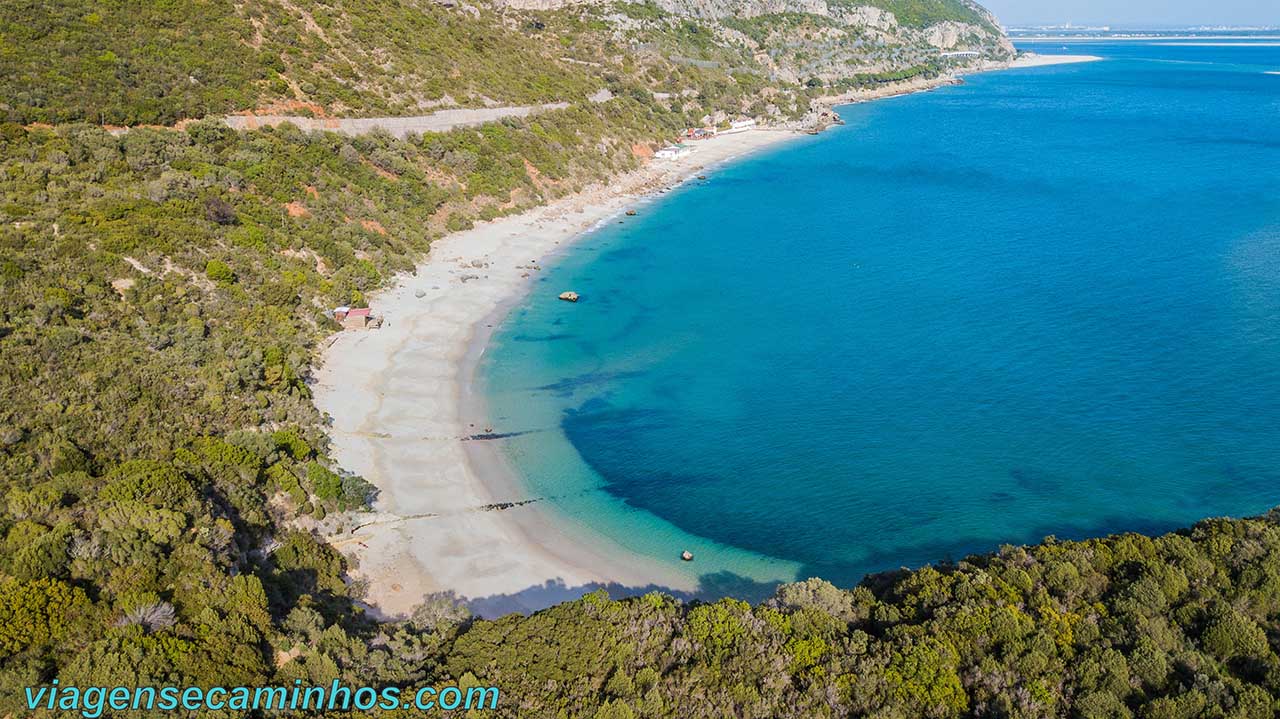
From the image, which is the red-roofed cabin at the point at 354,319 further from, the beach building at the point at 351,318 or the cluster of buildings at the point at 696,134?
the cluster of buildings at the point at 696,134

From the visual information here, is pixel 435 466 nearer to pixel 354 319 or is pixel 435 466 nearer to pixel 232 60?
pixel 354 319

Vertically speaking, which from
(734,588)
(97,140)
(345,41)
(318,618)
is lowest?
→ (734,588)

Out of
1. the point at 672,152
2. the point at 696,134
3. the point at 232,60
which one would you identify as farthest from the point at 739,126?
the point at 232,60

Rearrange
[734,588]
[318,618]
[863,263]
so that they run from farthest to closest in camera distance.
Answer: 1. [863,263]
2. [734,588]
3. [318,618]

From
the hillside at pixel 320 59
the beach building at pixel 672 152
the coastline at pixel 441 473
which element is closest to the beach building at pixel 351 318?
the coastline at pixel 441 473

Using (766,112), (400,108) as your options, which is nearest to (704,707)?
(400,108)

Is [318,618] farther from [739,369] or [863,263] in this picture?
[863,263]
